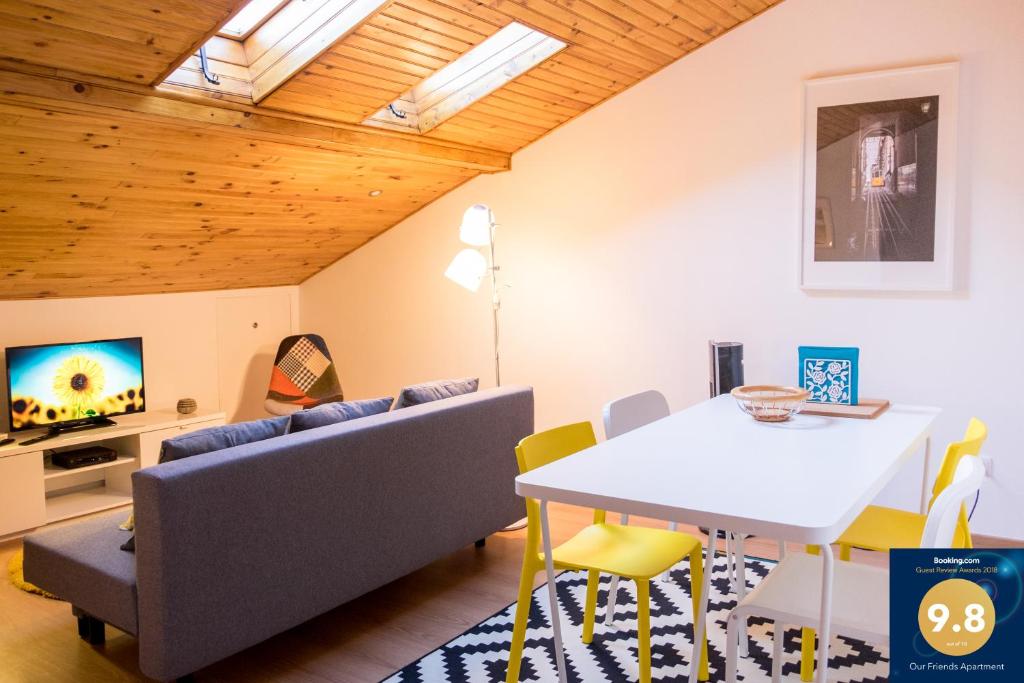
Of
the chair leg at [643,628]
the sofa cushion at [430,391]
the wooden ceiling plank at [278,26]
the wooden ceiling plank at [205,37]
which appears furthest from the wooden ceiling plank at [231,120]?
the chair leg at [643,628]

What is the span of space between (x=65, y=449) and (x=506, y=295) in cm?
268

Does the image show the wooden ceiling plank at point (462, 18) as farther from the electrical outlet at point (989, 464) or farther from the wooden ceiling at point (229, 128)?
the electrical outlet at point (989, 464)

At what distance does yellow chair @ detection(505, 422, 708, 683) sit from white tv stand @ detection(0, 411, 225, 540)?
2.70 meters

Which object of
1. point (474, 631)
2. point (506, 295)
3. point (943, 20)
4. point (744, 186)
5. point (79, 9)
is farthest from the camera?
point (506, 295)

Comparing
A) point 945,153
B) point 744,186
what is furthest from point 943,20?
point 744,186

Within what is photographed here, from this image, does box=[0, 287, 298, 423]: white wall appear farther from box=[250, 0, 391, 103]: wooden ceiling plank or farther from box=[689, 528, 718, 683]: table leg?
box=[689, 528, 718, 683]: table leg

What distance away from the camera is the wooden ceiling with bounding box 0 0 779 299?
306 centimetres

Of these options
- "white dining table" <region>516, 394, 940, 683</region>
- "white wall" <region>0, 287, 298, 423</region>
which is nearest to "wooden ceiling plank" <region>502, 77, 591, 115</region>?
"white dining table" <region>516, 394, 940, 683</region>

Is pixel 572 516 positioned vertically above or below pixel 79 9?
below

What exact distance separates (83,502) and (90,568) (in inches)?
84.0

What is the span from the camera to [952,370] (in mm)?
4082

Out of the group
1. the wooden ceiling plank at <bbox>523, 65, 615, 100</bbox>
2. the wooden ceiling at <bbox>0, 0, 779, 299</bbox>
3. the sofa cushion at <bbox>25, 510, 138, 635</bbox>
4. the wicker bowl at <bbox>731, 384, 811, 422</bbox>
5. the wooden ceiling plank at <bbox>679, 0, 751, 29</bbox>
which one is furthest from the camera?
the wooden ceiling plank at <bbox>523, 65, 615, 100</bbox>

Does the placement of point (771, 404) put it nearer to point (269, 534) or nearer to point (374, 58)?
point (269, 534)

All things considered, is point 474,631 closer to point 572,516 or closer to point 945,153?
point 572,516
